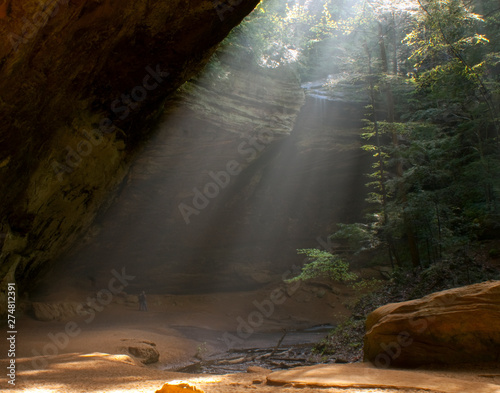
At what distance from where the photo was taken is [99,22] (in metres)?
6.67

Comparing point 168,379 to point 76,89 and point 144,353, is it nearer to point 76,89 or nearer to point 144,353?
point 144,353

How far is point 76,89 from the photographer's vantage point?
809 centimetres

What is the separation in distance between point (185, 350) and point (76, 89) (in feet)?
27.6

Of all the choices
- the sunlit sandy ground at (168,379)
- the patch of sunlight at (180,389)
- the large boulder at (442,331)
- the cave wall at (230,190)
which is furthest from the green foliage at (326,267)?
the patch of sunlight at (180,389)

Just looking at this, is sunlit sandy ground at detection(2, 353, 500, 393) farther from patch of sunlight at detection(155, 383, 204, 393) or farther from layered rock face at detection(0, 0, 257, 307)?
layered rock face at detection(0, 0, 257, 307)

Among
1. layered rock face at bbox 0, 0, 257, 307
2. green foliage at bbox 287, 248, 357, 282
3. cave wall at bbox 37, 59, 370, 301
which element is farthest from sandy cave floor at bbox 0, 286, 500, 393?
layered rock face at bbox 0, 0, 257, 307

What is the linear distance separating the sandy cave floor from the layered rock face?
12.7 ft

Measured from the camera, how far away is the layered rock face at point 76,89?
6117 mm

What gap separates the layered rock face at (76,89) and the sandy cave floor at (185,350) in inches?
153

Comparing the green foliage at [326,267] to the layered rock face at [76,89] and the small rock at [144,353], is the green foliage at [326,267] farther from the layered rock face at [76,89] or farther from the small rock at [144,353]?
the layered rock face at [76,89]

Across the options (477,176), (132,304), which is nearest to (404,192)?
(477,176)

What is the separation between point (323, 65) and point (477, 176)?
12.5 meters

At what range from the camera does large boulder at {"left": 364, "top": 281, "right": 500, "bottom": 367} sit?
16.8 ft

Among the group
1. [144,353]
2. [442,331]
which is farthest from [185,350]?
[442,331]
